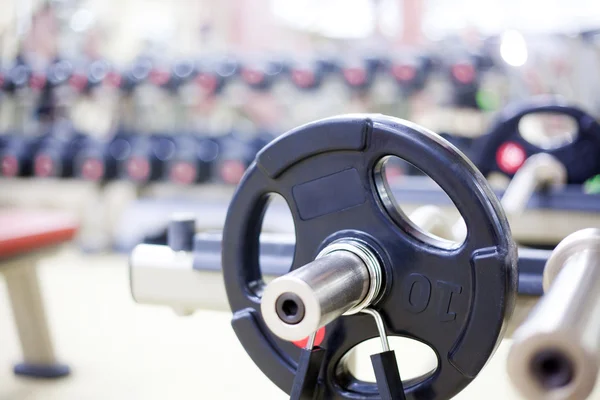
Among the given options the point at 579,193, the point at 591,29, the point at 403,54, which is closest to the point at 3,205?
the point at 403,54

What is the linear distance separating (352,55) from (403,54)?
25cm

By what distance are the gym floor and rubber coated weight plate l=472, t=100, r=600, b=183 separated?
0.52m

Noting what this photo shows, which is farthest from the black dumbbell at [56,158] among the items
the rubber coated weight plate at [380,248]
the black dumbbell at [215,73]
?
the rubber coated weight plate at [380,248]

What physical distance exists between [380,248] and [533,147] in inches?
51.0

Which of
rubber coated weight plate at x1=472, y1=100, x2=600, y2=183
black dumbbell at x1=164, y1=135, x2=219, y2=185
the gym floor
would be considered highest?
rubber coated weight plate at x1=472, y1=100, x2=600, y2=183

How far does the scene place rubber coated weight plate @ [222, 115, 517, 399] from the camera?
1.74 feet

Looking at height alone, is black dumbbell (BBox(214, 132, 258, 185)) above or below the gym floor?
above

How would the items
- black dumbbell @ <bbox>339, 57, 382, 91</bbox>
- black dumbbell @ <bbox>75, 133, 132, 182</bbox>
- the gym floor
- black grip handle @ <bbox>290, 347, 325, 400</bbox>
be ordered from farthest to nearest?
black dumbbell @ <bbox>75, 133, 132, 182</bbox>, black dumbbell @ <bbox>339, 57, 382, 91</bbox>, the gym floor, black grip handle @ <bbox>290, 347, 325, 400</bbox>

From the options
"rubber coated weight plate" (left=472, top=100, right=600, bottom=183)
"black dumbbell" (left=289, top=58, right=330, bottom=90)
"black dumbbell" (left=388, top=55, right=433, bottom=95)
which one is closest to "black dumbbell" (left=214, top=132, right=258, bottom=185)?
"black dumbbell" (left=289, top=58, right=330, bottom=90)

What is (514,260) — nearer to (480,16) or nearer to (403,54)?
(403,54)

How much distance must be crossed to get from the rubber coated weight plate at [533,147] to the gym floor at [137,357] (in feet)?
1.69

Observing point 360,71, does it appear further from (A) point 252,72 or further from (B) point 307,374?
(B) point 307,374

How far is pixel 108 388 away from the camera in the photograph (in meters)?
1.46

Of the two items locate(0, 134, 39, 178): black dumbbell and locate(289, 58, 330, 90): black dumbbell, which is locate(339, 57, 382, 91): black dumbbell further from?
locate(0, 134, 39, 178): black dumbbell
